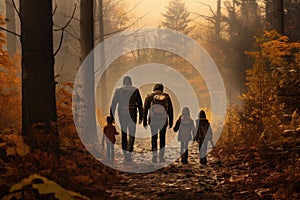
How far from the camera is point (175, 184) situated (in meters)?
6.36

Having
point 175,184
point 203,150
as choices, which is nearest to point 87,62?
point 203,150

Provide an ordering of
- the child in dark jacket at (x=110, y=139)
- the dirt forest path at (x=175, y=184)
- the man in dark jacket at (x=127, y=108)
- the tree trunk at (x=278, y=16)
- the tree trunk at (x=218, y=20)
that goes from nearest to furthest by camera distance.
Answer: the dirt forest path at (x=175, y=184), the child in dark jacket at (x=110, y=139), the man in dark jacket at (x=127, y=108), the tree trunk at (x=278, y=16), the tree trunk at (x=218, y=20)

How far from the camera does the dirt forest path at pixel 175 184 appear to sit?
550 centimetres

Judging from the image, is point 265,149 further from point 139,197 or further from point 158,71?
point 158,71

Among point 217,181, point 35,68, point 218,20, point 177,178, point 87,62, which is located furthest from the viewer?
point 218,20

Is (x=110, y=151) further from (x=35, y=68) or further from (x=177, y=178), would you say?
(x=35, y=68)

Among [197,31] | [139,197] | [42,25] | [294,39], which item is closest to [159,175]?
[139,197]

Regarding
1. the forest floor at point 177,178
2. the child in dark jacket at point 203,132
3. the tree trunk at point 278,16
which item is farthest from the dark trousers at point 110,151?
the tree trunk at point 278,16

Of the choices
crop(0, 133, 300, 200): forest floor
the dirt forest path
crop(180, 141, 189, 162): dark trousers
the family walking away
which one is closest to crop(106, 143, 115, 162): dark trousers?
the family walking away

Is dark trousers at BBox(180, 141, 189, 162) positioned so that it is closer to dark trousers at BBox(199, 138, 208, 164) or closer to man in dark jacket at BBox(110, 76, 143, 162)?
dark trousers at BBox(199, 138, 208, 164)

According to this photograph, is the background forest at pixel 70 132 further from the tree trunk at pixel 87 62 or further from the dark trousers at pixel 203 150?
the dark trousers at pixel 203 150

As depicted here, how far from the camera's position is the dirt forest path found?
5.50m

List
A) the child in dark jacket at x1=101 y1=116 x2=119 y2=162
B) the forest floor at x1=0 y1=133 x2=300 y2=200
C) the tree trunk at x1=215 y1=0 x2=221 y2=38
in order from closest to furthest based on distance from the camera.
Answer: the forest floor at x1=0 y1=133 x2=300 y2=200
the child in dark jacket at x1=101 y1=116 x2=119 y2=162
the tree trunk at x1=215 y1=0 x2=221 y2=38

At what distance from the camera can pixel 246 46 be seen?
77.8 feet
